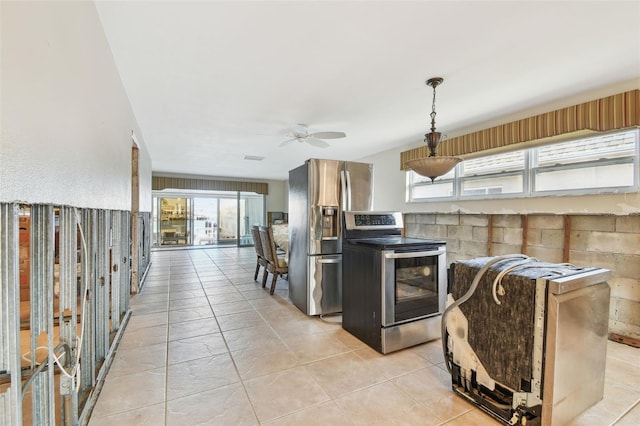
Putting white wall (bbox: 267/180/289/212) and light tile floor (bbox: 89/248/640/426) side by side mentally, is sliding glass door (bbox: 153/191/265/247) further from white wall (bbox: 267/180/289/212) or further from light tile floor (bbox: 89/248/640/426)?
light tile floor (bbox: 89/248/640/426)

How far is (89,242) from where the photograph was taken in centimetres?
168

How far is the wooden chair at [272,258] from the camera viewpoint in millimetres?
3815

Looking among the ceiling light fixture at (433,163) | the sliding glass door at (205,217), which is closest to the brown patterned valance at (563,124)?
the ceiling light fixture at (433,163)

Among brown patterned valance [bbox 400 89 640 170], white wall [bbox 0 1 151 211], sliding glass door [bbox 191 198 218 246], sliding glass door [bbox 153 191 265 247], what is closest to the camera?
white wall [bbox 0 1 151 211]

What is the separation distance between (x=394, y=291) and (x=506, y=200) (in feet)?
7.98

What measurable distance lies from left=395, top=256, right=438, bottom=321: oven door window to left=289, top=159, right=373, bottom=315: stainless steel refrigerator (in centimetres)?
97

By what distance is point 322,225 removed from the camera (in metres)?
3.08

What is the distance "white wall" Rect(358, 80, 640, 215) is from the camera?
2684 mm

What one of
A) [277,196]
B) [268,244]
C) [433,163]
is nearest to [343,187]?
[433,163]

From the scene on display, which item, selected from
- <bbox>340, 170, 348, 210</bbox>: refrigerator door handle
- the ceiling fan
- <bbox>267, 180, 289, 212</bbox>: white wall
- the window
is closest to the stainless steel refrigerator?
<bbox>340, 170, 348, 210</bbox>: refrigerator door handle

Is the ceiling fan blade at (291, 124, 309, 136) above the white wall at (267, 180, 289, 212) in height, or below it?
above

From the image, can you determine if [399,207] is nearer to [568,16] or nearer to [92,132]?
[568,16]

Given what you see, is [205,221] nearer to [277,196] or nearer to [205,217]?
[205,217]

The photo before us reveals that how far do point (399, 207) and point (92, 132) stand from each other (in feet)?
15.2
